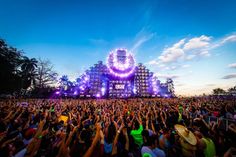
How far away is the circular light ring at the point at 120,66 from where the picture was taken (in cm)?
5612

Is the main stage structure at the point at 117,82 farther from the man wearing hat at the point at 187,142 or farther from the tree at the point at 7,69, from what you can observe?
the man wearing hat at the point at 187,142

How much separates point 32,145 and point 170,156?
3.57 meters

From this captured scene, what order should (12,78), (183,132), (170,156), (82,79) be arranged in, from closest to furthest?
(183,132), (170,156), (12,78), (82,79)

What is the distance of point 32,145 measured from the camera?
325 centimetres

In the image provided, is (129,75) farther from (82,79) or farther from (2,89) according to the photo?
(2,89)

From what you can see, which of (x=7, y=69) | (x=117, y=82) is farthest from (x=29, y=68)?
(x=117, y=82)

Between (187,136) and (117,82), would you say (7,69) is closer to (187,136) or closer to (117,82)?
(117,82)

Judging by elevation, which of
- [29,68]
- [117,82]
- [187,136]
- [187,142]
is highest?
[29,68]

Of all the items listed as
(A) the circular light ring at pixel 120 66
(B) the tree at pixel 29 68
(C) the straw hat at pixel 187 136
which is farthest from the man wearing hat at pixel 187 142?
(B) the tree at pixel 29 68

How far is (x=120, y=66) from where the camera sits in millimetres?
56688

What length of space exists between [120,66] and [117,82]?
255 inches

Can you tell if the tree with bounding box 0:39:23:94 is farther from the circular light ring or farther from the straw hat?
the straw hat

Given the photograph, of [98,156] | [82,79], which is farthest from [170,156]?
[82,79]

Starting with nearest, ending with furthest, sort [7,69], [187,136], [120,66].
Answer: [187,136], [7,69], [120,66]
